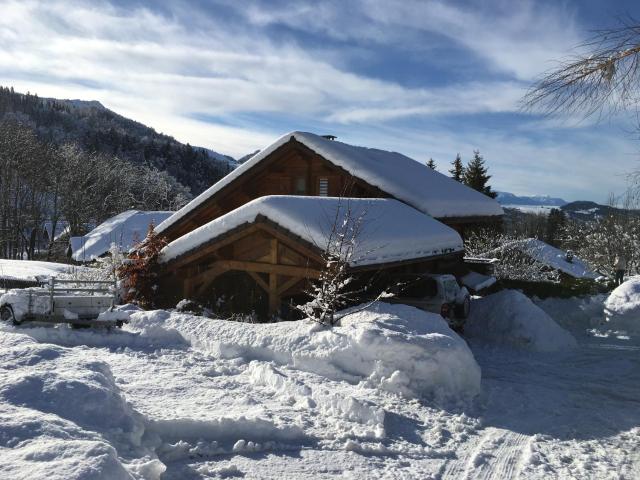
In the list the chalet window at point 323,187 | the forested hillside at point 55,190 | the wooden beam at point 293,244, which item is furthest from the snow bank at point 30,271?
the forested hillside at point 55,190

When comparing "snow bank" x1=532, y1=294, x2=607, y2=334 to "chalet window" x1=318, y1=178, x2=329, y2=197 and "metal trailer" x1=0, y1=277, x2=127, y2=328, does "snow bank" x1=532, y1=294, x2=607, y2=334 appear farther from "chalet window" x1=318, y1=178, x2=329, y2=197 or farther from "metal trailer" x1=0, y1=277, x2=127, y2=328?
"metal trailer" x1=0, y1=277, x2=127, y2=328

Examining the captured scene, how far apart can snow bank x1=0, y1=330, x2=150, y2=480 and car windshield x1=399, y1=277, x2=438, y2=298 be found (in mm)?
8148

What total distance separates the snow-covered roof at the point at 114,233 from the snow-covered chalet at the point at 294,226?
2055cm

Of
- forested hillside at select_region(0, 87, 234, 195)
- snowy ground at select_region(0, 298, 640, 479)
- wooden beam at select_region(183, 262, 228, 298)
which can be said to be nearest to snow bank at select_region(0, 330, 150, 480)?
snowy ground at select_region(0, 298, 640, 479)

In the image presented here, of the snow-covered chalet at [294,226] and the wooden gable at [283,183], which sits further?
the wooden gable at [283,183]

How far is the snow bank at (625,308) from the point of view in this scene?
14445 mm

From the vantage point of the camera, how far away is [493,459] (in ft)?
19.6

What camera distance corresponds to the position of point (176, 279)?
13.6m

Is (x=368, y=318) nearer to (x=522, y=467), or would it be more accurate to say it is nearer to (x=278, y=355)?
(x=278, y=355)

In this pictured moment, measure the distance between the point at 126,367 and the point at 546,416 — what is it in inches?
266

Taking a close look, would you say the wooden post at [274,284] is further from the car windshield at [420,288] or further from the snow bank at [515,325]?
the snow bank at [515,325]

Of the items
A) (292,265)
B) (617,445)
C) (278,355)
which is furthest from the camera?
(292,265)

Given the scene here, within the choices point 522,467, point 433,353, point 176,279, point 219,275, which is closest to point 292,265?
point 219,275

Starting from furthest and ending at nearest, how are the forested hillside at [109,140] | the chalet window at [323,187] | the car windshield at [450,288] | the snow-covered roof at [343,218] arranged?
Answer: the forested hillside at [109,140] < the chalet window at [323,187] < the car windshield at [450,288] < the snow-covered roof at [343,218]
